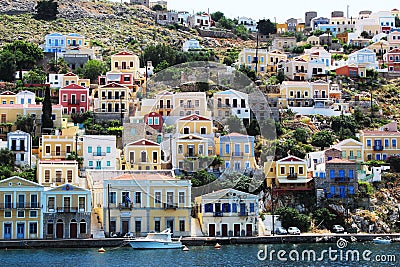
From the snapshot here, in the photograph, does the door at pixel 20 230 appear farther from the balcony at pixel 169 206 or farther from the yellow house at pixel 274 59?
the yellow house at pixel 274 59

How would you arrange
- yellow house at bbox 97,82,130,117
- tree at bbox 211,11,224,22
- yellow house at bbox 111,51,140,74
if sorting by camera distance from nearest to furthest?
yellow house at bbox 97,82,130,117, yellow house at bbox 111,51,140,74, tree at bbox 211,11,224,22

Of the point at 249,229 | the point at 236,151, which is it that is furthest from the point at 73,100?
the point at 249,229

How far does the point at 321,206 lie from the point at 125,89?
1632cm

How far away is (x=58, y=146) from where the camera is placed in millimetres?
60469

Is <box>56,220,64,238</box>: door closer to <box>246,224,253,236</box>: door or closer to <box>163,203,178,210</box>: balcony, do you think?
<box>163,203,178,210</box>: balcony

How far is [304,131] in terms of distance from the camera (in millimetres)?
68438

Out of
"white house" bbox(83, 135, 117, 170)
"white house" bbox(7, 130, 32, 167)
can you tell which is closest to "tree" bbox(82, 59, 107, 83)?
"white house" bbox(83, 135, 117, 170)

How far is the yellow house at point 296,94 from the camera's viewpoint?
246 ft

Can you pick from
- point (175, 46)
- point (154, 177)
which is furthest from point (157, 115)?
point (175, 46)

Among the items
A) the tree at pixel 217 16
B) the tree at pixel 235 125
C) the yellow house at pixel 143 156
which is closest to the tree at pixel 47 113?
the yellow house at pixel 143 156

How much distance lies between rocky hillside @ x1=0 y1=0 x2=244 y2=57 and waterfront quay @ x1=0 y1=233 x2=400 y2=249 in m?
36.3

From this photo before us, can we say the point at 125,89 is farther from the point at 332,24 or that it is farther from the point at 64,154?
the point at 332,24

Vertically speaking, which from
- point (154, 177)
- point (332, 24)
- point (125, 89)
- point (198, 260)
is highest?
point (332, 24)

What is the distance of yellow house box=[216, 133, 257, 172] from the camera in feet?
165
